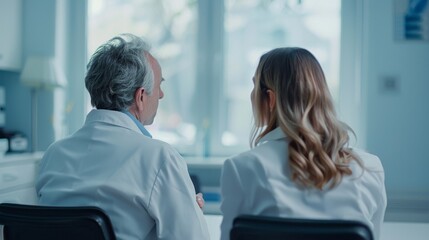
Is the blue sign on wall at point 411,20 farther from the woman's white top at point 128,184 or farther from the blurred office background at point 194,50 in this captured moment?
the woman's white top at point 128,184

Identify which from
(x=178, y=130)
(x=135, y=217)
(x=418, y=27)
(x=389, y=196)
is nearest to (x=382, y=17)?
(x=418, y=27)

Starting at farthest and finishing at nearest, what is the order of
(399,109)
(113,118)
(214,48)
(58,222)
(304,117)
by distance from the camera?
(214,48) < (399,109) < (113,118) < (304,117) < (58,222)

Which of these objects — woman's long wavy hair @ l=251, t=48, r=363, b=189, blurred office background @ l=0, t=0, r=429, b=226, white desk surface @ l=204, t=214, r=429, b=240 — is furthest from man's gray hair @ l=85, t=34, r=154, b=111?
blurred office background @ l=0, t=0, r=429, b=226

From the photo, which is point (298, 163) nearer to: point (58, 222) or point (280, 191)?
point (280, 191)

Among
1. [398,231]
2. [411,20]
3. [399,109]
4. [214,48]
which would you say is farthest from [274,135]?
[214,48]

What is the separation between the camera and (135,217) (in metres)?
1.39

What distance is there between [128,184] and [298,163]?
1.48 feet

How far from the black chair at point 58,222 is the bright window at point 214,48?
8.56 feet

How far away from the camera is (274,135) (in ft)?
4.42

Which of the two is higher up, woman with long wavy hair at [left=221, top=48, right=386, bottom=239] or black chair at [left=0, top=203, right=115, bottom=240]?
woman with long wavy hair at [left=221, top=48, right=386, bottom=239]

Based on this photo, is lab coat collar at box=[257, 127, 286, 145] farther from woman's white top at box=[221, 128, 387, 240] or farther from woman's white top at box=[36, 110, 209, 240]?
woman's white top at box=[36, 110, 209, 240]

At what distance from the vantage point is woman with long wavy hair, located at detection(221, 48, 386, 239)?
125 cm

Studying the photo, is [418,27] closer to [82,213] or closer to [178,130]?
[178,130]

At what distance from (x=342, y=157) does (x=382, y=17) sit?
7.64ft
